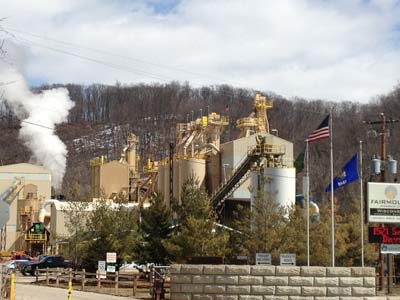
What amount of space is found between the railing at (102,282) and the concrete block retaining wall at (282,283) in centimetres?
761

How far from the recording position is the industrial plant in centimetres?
6231

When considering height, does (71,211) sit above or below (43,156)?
below

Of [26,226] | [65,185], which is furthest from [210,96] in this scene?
[26,226]

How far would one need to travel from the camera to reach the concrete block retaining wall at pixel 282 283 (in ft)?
81.1

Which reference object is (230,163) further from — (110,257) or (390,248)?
(390,248)

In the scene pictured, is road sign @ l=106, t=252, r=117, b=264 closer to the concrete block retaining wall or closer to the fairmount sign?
the concrete block retaining wall

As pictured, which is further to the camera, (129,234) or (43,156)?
(43,156)

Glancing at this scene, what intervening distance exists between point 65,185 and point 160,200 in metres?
83.5

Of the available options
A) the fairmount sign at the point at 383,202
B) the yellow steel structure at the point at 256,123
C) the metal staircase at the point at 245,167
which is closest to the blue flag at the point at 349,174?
the fairmount sign at the point at 383,202

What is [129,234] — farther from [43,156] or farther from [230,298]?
[43,156]

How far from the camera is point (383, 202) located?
1283 inches

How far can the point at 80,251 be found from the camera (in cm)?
4403

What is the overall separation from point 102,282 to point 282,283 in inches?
585

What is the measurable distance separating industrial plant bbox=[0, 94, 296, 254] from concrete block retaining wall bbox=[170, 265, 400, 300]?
81.2ft
